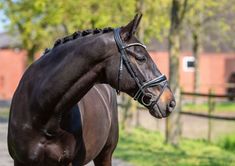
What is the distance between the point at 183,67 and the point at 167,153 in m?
32.2

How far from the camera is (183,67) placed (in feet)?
141

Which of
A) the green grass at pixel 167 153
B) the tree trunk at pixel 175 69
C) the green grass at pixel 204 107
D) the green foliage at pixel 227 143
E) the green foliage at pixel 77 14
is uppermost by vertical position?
the green foliage at pixel 77 14

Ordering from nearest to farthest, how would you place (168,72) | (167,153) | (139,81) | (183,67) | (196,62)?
1. (139,81)
2. (167,153)
3. (168,72)
4. (196,62)
5. (183,67)

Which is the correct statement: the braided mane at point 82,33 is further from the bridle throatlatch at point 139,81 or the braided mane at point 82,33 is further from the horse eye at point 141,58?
the horse eye at point 141,58

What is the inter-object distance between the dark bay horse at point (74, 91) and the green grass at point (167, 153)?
4700 mm

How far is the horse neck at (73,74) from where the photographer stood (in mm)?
4484

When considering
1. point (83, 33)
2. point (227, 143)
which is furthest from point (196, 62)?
point (83, 33)

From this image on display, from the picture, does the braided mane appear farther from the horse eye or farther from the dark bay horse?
Answer: the horse eye

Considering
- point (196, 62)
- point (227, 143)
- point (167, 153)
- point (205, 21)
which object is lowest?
point (227, 143)

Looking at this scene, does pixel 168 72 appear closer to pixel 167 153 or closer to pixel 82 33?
pixel 167 153

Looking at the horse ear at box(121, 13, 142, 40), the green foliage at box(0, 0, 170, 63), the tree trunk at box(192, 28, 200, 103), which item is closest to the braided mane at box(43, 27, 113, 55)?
A: the horse ear at box(121, 13, 142, 40)

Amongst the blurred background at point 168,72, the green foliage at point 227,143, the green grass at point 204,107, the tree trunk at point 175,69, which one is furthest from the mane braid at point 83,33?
the green grass at point 204,107

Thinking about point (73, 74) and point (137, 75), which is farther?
point (73, 74)

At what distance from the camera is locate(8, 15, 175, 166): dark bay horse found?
4.36 meters
